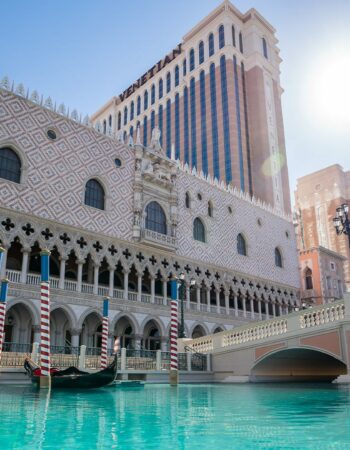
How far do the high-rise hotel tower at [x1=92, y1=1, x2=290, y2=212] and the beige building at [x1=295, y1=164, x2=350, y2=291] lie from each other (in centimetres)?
953

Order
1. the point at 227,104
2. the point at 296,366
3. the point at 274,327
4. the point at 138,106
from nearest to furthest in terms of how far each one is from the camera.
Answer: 1. the point at 274,327
2. the point at 296,366
3. the point at 227,104
4. the point at 138,106

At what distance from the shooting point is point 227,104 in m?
40.1

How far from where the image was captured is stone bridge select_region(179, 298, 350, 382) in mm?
10734

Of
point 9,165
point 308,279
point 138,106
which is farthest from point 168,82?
point 9,165

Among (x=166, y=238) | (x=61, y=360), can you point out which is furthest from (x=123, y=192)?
(x=61, y=360)

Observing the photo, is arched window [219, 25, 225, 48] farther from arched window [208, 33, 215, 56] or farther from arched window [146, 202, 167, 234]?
arched window [146, 202, 167, 234]

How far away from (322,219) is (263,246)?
25.1 m

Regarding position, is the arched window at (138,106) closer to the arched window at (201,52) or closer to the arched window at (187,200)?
the arched window at (201,52)

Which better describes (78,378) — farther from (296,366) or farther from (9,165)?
(9,165)

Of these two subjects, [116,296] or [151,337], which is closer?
[116,296]

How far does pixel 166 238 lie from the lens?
67.4 ft

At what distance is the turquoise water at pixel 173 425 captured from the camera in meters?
3.57

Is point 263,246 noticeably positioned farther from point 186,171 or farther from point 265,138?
point 265,138

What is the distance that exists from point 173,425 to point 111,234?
14.4 m
